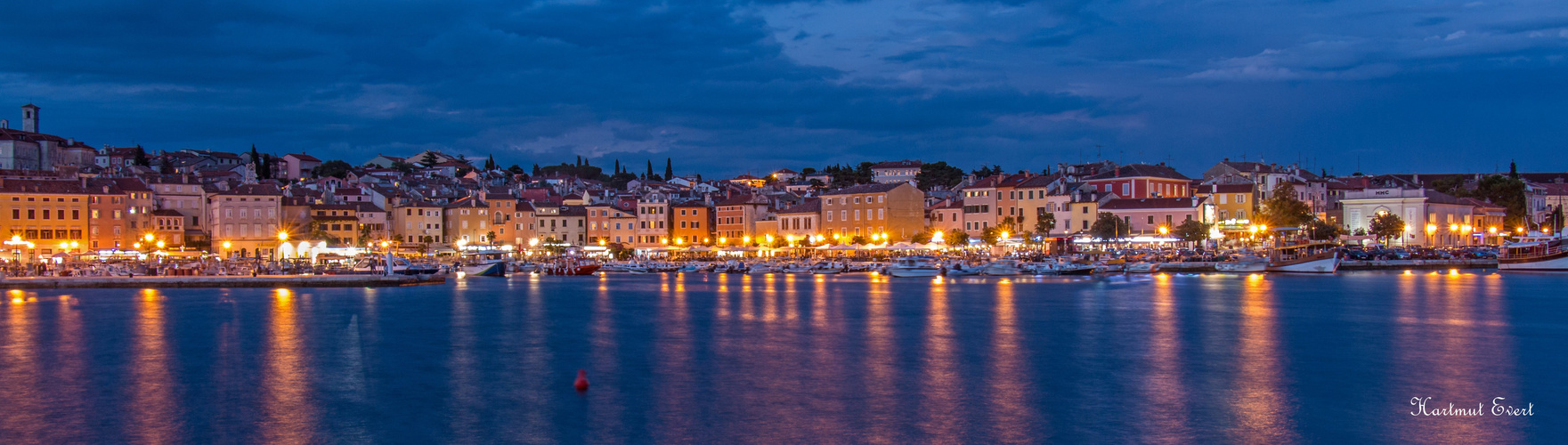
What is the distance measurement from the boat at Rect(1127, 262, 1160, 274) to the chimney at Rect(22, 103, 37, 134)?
74625 mm

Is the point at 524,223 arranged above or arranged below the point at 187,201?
below

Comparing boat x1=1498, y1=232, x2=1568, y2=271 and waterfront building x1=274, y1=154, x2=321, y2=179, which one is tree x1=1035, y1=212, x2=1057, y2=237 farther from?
waterfront building x1=274, y1=154, x2=321, y2=179

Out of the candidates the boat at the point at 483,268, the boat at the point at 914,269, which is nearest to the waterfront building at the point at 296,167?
Answer: the boat at the point at 483,268

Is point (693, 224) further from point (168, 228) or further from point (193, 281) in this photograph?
point (193, 281)

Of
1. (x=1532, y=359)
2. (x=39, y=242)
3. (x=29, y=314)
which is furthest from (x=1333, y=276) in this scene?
(x=39, y=242)

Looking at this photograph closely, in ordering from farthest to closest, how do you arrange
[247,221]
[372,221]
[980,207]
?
[372,221] → [980,207] → [247,221]

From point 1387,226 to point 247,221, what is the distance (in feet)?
195

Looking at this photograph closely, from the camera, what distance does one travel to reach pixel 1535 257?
4547cm

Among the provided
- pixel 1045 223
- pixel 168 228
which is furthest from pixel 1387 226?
pixel 168 228

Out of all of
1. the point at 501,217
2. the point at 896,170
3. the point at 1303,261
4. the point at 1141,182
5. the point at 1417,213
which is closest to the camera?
the point at 1303,261

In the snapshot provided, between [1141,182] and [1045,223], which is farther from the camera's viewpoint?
[1141,182]

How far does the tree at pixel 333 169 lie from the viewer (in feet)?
314

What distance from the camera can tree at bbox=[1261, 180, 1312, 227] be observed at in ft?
180

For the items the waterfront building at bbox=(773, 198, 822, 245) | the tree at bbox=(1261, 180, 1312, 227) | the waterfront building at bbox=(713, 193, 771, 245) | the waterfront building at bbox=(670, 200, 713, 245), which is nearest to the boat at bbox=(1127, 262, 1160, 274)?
the tree at bbox=(1261, 180, 1312, 227)
